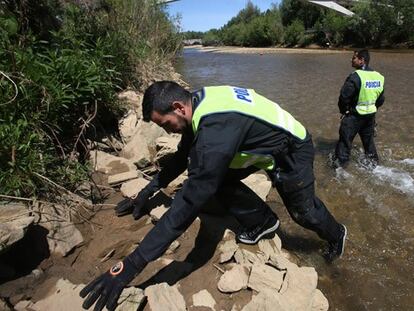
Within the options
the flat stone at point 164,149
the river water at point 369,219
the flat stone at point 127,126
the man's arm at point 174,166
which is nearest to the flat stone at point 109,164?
the flat stone at point 164,149

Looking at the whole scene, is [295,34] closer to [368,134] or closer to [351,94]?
[368,134]

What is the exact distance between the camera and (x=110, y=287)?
222 cm

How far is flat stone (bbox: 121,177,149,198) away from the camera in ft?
Result: 12.1

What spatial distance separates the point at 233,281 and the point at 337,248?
3.61 ft

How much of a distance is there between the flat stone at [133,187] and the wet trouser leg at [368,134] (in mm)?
3069

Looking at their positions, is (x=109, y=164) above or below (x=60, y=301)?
above

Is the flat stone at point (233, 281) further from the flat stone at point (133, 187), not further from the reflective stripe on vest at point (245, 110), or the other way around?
the flat stone at point (133, 187)

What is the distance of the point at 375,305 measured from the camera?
110 inches

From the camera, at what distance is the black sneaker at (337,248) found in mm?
3224

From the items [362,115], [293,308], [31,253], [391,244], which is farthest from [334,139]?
[31,253]

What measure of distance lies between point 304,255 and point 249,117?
5.37 ft

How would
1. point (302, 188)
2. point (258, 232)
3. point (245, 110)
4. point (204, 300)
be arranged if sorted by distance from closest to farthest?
point (245, 110) < point (204, 300) < point (302, 188) < point (258, 232)

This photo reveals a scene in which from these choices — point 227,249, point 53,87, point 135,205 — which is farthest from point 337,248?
point 53,87

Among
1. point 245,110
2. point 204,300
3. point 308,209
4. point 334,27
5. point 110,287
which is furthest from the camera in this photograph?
point 334,27
